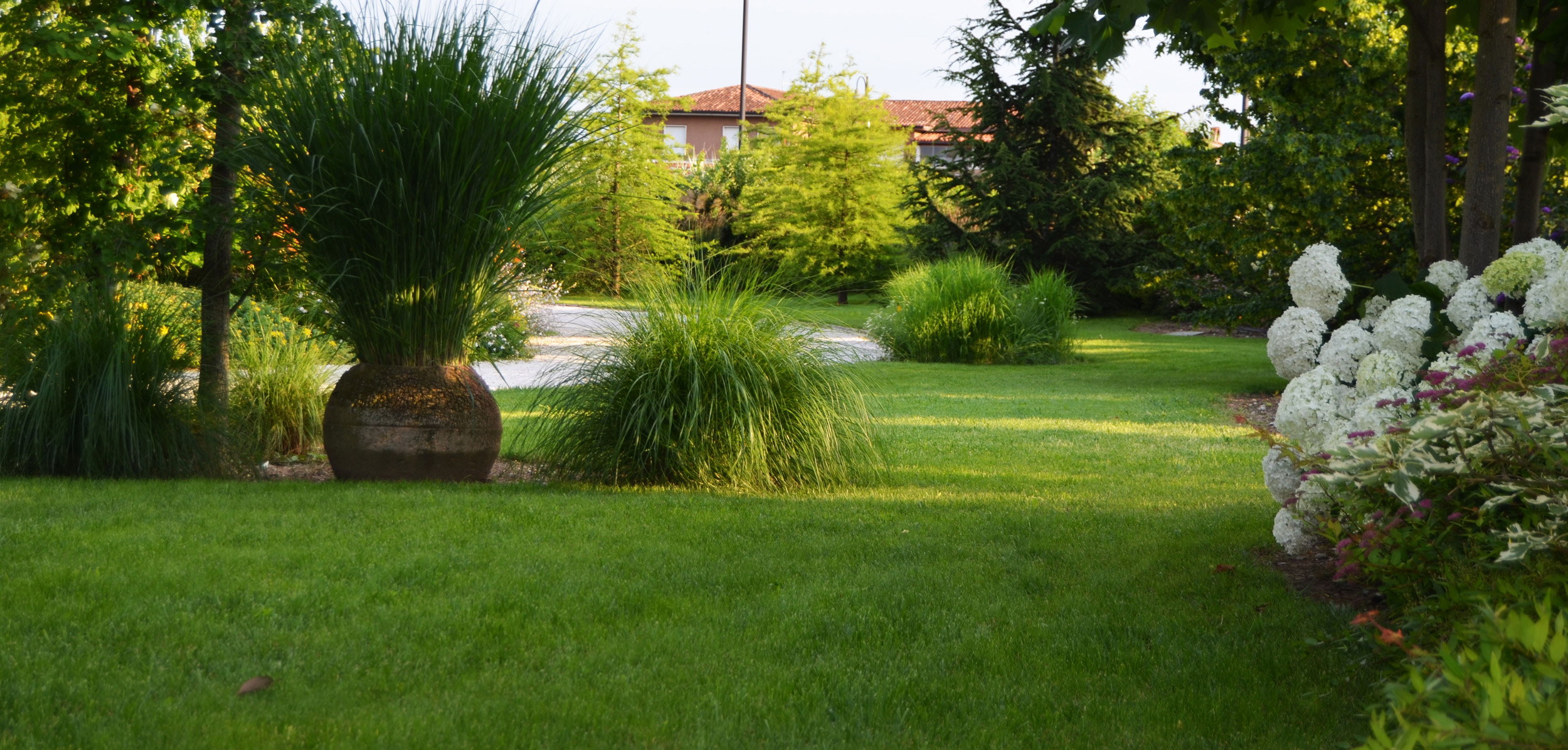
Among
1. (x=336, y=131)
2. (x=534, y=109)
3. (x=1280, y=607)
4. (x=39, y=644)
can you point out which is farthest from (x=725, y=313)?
(x=39, y=644)

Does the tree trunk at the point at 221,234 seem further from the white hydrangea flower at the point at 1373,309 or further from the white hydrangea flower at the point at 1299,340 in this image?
the white hydrangea flower at the point at 1373,309

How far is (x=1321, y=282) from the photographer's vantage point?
13.1 feet

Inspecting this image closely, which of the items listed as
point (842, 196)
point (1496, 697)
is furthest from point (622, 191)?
point (1496, 697)

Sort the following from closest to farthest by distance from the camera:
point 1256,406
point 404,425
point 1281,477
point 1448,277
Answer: point 1281,477 → point 1448,277 → point 404,425 → point 1256,406

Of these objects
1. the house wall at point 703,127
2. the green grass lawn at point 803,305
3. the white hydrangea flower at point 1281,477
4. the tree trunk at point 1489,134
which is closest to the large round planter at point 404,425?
the green grass lawn at point 803,305

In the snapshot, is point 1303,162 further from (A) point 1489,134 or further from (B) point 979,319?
(A) point 1489,134

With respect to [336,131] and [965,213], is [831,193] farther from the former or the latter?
[336,131]

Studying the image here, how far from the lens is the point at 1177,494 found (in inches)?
224

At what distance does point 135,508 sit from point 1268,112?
398 inches

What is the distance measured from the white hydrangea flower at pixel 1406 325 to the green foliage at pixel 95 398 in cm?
511

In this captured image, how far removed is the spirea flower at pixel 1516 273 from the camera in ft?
11.2

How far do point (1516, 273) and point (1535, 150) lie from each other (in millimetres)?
1441

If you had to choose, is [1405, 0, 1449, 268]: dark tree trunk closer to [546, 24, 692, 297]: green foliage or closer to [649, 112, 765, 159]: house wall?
[546, 24, 692, 297]: green foliage

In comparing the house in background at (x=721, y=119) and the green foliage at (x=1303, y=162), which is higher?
the house in background at (x=721, y=119)
